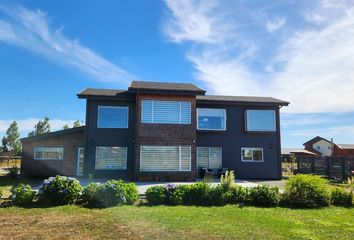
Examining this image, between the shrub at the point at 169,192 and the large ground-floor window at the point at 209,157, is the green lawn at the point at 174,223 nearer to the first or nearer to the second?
the shrub at the point at 169,192

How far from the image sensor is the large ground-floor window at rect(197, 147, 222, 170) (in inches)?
845

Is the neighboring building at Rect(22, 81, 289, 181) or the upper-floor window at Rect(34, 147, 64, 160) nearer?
the neighboring building at Rect(22, 81, 289, 181)

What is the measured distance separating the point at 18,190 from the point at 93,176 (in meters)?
9.02

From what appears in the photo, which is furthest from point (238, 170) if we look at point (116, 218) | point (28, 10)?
point (28, 10)

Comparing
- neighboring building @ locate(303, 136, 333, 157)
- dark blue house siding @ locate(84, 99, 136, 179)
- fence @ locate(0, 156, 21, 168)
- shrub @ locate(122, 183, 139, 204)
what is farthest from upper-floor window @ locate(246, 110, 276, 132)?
neighboring building @ locate(303, 136, 333, 157)

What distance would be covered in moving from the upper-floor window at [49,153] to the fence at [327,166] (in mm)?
18187

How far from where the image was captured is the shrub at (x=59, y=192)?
35.0 feet

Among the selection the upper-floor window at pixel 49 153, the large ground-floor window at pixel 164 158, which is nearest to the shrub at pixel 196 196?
the large ground-floor window at pixel 164 158

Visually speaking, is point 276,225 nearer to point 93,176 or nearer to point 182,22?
point 182,22

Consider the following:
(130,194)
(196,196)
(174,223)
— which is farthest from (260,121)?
(174,223)

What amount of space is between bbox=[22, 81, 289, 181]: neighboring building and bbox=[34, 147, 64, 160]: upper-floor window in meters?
0.07

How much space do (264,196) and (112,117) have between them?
1205 cm

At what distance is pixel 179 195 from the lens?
1122 cm

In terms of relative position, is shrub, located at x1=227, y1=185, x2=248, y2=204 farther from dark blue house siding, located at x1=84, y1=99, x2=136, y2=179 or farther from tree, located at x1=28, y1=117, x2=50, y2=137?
tree, located at x1=28, y1=117, x2=50, y2=137
